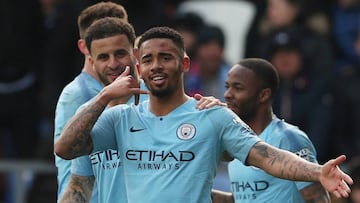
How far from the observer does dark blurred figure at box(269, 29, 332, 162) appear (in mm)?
13234

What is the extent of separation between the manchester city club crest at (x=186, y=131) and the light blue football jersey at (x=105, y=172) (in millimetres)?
643

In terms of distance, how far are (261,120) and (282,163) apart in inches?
73.7

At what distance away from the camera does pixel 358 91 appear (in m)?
13.4

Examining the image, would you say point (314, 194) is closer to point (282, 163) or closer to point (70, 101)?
point (282, 163)

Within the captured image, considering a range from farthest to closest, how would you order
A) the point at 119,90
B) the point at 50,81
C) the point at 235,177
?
the point at 50,81 → the point at 235,177 → the point at 119,90

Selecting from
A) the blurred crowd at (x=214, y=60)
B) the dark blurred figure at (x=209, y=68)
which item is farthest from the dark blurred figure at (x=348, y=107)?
the dark blurred figure at (x=209, y=68)

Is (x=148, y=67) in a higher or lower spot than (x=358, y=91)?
higher

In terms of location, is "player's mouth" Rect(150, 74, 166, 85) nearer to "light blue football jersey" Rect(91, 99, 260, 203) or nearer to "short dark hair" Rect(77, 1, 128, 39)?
"light blue football jersey" Rect(91, 99, 260, 203)

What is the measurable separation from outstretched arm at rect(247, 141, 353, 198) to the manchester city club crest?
15.0 inches

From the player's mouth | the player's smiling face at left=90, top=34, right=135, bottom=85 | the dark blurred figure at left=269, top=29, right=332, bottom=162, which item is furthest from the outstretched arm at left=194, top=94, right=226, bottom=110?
the dark blurred figure at left=269, top=29, right=332, bottom=162

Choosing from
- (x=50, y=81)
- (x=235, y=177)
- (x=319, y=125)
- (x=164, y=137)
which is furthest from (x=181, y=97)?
(x=50, y=81)

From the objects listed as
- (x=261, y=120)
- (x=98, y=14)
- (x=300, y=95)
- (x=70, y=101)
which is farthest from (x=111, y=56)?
(x=300, y=95)

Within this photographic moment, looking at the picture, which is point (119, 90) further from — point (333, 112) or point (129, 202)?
point (333, 112)

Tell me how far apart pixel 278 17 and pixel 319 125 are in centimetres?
135
